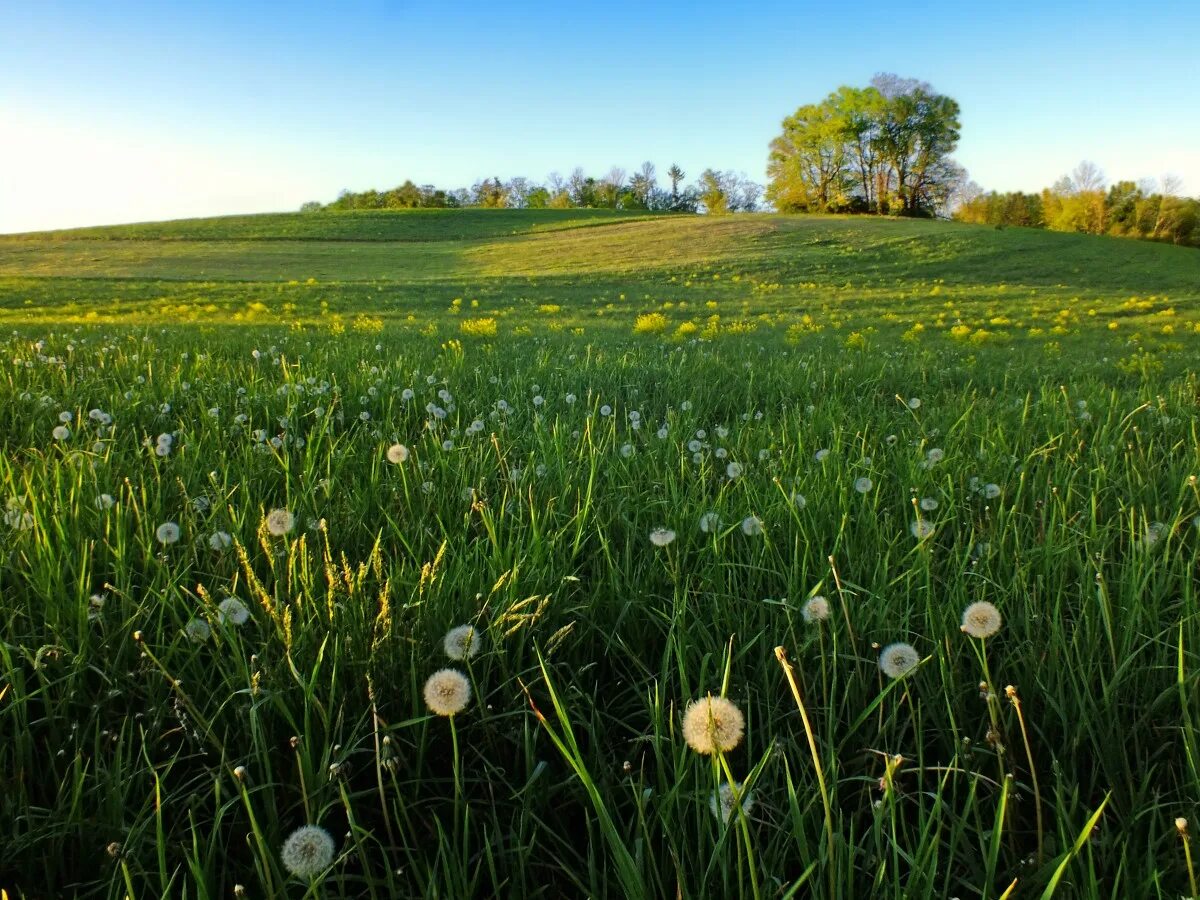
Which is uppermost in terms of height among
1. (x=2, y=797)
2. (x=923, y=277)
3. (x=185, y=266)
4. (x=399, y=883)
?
(x=185, y=266)

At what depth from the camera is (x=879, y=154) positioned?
66750 millimetres

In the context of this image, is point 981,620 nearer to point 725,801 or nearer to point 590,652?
point 725,801

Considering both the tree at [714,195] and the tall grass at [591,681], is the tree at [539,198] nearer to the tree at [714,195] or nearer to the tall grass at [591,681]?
the tree at [714,195]

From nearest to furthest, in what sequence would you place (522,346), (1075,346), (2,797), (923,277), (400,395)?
(2,797) < (400,395) < (522,346) < (1075,346) < (923,277)

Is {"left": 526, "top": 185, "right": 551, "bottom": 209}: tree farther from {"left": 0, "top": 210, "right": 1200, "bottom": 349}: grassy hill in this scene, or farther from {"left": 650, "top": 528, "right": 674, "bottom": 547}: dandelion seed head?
{"left": 650, "top": 528, "right": 674, "bottom": 547}: dandelion seed head

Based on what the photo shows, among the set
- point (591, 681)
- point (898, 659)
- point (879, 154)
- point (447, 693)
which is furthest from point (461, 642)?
point (879, 154)

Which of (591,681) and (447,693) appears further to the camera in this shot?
(591,681)

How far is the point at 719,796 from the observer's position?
0.92 m

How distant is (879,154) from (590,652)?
76.3 meters

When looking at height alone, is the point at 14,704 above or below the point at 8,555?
below

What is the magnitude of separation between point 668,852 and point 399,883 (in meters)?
0.39

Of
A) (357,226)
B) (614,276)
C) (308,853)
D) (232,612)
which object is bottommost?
(308,853)

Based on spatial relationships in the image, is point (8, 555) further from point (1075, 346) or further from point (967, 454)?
point (1075, 346)

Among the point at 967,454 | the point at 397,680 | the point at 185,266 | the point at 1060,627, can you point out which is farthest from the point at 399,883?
the point at 185,266
